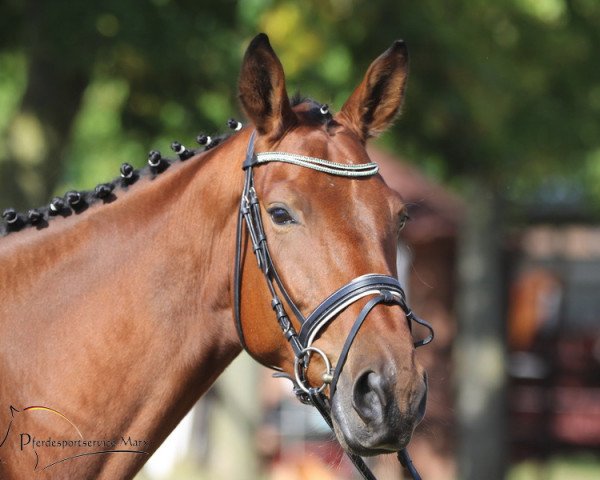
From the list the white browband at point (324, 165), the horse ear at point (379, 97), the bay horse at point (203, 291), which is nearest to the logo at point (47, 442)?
the bay horse at point (203, 291)

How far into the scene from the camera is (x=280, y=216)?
3471 mm

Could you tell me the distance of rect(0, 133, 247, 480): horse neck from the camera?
3.46 m

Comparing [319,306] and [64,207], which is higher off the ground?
[64,207]

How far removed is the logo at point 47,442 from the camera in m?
3.39

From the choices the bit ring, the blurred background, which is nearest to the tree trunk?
the blurred background

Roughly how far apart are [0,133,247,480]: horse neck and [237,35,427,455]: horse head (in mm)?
145

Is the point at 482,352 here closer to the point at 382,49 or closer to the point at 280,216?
the point at 382,49

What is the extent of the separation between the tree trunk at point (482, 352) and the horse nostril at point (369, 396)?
922 cm

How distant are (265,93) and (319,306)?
85cm

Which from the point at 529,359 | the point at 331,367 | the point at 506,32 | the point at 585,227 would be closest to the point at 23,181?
the point at 506,32

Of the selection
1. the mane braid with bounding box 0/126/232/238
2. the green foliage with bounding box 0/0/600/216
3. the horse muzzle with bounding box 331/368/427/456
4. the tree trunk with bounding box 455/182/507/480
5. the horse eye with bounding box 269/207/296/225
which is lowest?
the tree trunk with bounding box 455/182/507/480

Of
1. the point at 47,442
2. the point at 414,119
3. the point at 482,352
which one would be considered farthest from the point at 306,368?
the point at 482,352

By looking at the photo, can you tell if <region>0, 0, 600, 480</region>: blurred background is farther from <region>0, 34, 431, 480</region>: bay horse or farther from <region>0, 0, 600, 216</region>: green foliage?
<region>0, 34, 431, 480</region>: bay horse

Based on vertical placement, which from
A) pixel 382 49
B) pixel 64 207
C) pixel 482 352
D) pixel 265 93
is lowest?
pixel 482 352
